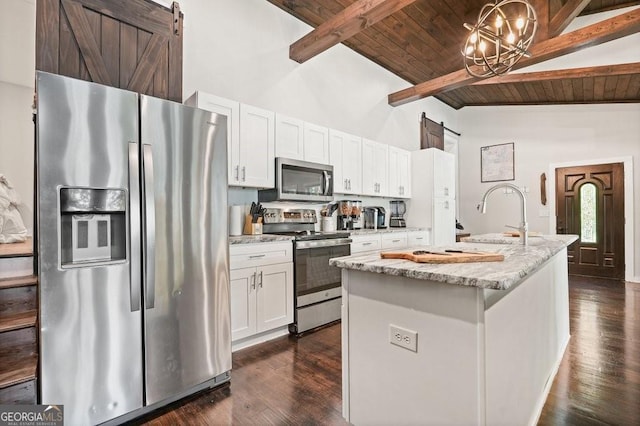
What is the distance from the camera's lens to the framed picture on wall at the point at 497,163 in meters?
6.46

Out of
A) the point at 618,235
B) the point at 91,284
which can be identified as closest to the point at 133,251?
the point at 91,284

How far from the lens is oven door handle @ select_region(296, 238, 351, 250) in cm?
306

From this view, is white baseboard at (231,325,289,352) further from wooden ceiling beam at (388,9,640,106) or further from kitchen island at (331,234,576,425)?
wooden ceiling beam at (388,9,640,106)

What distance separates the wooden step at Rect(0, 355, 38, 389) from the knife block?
1.81m

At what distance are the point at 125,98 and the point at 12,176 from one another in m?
1.67

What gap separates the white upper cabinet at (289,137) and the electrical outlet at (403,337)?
7.67 ft

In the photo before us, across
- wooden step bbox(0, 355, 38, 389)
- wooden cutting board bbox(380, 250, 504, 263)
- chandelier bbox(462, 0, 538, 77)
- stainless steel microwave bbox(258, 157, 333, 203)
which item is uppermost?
chandelier bbox(462, 0, 538, 77)

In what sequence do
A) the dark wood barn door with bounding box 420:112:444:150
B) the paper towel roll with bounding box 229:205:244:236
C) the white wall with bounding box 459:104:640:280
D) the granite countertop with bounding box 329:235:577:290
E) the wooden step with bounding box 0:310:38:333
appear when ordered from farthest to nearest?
the dark wood barn door with bounding box 420:112:444:150
the white wall with bounding box 459:104:640:280
the paper towel roll with bounding box 229:205:244:236
the wooden step with bounding box 0:310:38:333
the granite countertop with bounding box 329:235:577:290

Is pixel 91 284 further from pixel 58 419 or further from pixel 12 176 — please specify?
pixel 12 176

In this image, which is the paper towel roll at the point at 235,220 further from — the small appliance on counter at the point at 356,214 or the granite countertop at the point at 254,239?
the small appliance on counter at the point at 356,214

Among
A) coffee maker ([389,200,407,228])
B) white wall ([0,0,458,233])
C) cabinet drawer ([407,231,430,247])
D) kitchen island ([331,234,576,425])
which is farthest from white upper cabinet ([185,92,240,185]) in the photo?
coffee maker ([389,200,407,228])

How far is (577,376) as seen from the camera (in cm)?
221

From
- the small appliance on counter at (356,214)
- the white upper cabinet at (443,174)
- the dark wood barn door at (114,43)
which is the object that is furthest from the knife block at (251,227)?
the white upper cabinet at (443,174)

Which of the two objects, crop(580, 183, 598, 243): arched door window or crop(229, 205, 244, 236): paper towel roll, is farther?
crop(580, 183, 598, 243): arched door window
